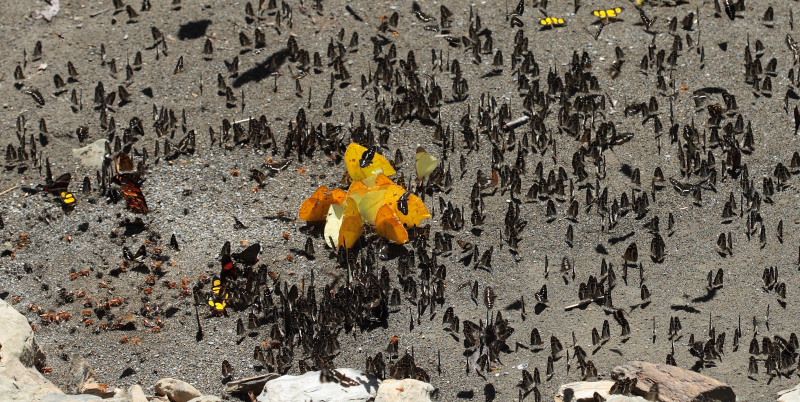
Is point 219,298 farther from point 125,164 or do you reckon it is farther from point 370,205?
point 125,164

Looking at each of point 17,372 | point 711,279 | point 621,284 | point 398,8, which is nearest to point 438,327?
point 621,284

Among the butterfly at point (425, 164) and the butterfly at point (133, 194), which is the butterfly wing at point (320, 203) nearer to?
the butterfly at point (425, 164)

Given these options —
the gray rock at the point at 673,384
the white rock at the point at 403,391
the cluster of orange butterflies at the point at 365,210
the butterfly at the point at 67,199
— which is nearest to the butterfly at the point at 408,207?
the cluster of orange butterflies at the point at 365,210

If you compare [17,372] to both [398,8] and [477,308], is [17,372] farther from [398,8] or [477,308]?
[398,8]

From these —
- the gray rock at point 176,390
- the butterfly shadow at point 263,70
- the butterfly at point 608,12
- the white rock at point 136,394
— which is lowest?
the gray rock at point 176,390

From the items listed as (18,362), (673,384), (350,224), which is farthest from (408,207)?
(18,362)

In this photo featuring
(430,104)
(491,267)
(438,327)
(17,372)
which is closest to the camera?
(17,372)

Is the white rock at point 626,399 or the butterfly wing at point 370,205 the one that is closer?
the white rock at point 626,399
